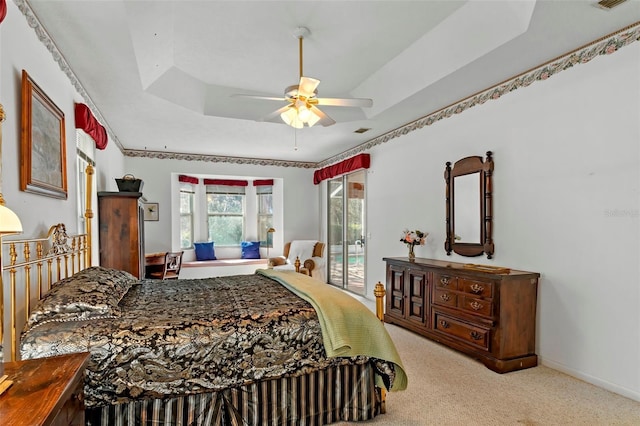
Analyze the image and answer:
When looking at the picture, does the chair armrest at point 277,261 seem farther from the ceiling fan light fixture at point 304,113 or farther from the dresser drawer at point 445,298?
the ceiling fan light fixture at point 304,113

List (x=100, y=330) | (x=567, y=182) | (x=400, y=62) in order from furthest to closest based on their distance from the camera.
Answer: (x=400, y=62) < (x=567, y=182) < (x=100, y=330)

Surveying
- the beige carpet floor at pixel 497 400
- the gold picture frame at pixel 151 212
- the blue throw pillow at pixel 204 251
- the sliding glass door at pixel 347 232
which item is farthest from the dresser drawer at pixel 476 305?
the gold picture frame at pixel 151 212

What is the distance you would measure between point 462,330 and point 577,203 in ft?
4.76

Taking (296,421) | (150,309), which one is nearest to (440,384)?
(296,421)

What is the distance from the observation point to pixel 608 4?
2160mm

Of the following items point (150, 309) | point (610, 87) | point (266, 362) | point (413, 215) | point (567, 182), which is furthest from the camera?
point (413, 215)

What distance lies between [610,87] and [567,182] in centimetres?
74

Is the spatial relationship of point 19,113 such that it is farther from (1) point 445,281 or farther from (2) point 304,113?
(1) point 445,281

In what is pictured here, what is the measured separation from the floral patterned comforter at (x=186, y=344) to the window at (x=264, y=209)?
5.25 m

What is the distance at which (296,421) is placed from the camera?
2.10m

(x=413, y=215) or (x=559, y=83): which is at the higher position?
(x=559, y=83)

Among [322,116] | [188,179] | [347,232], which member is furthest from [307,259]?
[322,116]

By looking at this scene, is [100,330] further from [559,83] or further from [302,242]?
[302,242]

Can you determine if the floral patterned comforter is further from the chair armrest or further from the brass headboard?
the chair armrest
